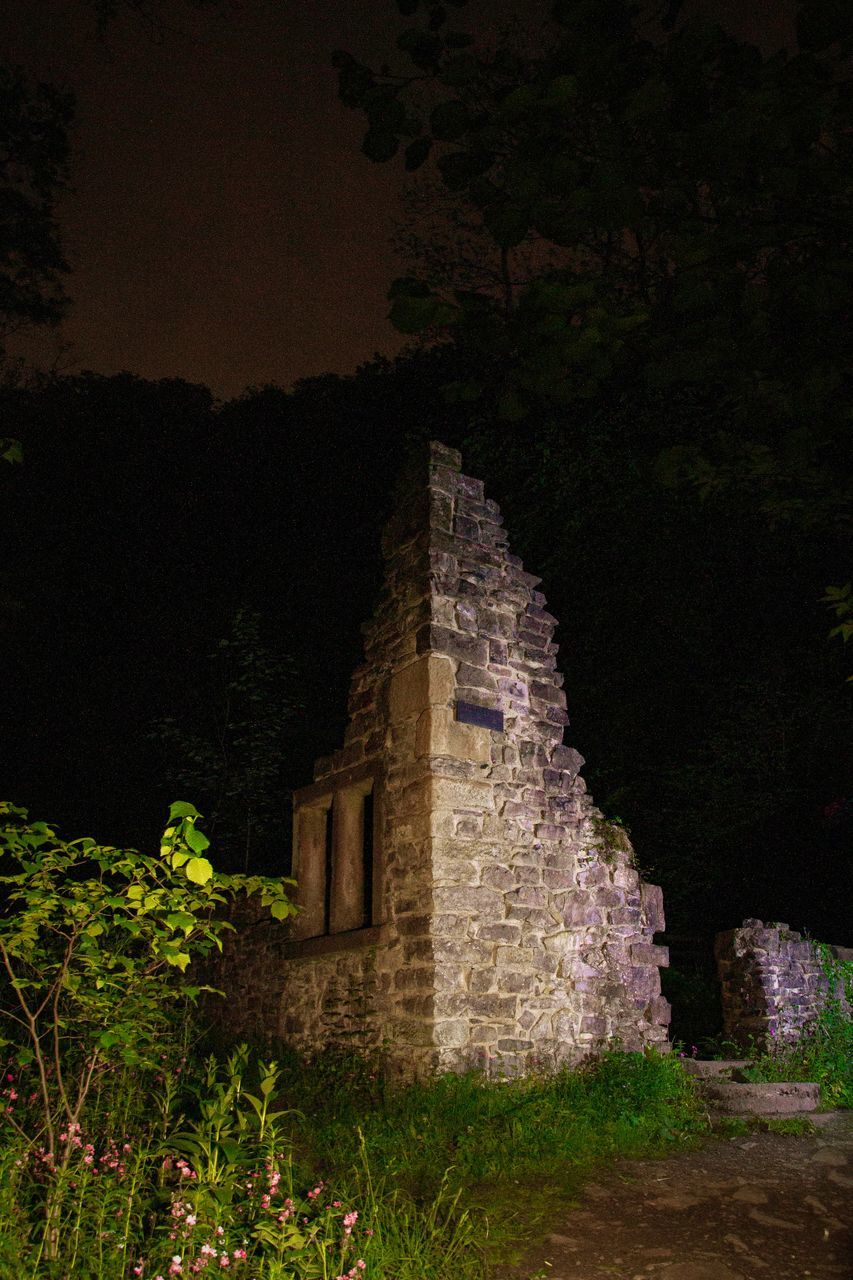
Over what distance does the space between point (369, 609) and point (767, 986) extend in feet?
28.1

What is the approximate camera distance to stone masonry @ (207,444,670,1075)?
5.60 meters

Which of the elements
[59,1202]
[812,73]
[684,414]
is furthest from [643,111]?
[684,414]

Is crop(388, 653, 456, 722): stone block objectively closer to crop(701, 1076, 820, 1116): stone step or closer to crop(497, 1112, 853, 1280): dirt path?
crop(497, 1112, 853, 1280): dirt path

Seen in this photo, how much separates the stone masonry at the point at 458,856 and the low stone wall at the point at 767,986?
1.55 metres

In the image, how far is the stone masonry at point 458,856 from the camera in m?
5.60

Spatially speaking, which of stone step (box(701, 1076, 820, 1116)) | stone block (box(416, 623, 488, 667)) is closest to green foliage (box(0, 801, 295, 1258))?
stone block (box(416, 623, 488, 667))

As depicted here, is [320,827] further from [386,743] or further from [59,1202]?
[59,1202]

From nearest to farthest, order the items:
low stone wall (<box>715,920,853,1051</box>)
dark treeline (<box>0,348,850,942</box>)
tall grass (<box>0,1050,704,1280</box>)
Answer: tall grass (<box>0,1050,704,1280</box>) → low stone wall (<box>715,920,853,1051</box>) → dark treeline (<box>0,348,850,942</box>)

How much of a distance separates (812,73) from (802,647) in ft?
44.5

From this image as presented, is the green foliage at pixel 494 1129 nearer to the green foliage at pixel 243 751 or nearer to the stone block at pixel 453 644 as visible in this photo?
the stone block at pixel 453 644

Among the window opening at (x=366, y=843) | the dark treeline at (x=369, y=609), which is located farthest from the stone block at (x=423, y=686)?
the dark treeline at (x=369, y=609)

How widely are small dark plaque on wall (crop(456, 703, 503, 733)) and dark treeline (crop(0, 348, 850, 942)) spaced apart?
7.12m

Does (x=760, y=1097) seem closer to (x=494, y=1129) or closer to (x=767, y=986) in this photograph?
(x=767, y=986)

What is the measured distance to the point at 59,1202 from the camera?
9.37 ft
